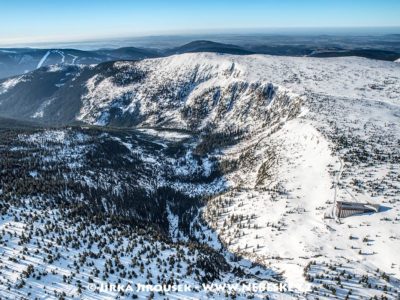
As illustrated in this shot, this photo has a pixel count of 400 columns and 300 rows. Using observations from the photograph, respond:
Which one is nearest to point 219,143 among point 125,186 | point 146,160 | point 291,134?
point 146,160

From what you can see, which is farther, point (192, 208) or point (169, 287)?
point (192, 208)

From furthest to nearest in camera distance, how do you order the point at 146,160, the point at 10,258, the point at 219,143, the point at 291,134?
the point at 219,143 → the point at 146,160 → the point at 291,134 → the point at 10,258

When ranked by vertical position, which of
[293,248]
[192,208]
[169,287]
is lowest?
[192,208]

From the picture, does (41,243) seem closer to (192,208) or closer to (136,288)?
(136,288)

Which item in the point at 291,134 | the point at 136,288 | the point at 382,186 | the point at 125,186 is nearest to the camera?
the point at 136,288

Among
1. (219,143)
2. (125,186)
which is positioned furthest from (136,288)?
(219,143)

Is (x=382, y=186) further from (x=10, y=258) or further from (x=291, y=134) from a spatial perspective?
(x=10, y=258)

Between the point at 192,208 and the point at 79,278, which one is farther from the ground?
the point at 79,278
